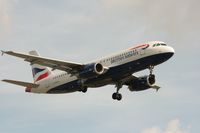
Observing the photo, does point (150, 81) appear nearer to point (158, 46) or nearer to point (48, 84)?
point (158, 46)

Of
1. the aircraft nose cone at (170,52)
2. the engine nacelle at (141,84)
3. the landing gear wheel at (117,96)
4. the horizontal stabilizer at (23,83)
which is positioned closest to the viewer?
the aircraft nose cone at (170,52)

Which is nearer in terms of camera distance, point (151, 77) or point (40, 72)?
point (151, 77)

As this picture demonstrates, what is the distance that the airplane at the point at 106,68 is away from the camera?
266 feet

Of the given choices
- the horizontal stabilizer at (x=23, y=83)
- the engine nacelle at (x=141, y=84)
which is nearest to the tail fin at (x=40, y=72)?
the horizontal stabilizer at (x=23, y=83)

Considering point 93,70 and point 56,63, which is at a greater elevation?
point 56,63

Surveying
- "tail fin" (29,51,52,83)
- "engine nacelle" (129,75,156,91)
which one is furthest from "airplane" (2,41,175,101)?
"tail fin" (29,51,52,83)

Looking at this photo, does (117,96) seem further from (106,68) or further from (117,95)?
(106,68)

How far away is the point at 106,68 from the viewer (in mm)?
82562

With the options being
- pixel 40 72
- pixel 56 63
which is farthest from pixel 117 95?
pixel 40 72

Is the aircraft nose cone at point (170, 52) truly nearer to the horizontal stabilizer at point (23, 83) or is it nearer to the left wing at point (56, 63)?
the left wing at point (56, 63)

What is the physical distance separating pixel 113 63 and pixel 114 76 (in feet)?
5.86

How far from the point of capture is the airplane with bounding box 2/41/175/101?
81125 mm

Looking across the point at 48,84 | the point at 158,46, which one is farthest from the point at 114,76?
the point at 48,84

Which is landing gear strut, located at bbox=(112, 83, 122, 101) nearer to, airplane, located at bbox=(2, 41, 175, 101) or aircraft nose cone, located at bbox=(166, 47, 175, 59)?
airplane, located at bbox=(2, 41, 175, 101)
